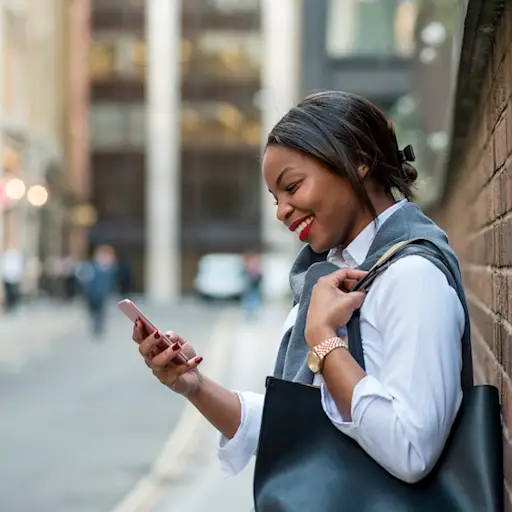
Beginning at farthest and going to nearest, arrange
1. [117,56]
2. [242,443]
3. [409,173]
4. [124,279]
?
[117,56], [124,279], [242,443], [409,173]

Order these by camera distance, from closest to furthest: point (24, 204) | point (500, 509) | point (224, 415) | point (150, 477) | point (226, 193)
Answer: point (500, 509), point (224, 415), point (150, 477), point (24, 204), point (226, 193)

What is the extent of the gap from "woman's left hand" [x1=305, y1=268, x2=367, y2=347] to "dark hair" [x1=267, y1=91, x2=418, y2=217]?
0.16 meters

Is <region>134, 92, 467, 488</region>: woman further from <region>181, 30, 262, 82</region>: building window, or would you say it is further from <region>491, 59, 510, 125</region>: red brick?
<region>181, 30, 262, 82</region>: building window

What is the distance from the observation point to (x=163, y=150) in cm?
6262

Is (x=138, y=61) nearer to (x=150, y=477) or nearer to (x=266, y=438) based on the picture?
(x=150, y=477)

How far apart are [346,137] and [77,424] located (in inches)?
375

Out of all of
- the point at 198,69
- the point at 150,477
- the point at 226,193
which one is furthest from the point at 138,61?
the point at 150,477

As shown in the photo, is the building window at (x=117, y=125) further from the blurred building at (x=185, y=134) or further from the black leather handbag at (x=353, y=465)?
the black leather handbag at (x=353, y=465)

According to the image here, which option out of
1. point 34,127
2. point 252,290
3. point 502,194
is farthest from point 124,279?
point 502,194

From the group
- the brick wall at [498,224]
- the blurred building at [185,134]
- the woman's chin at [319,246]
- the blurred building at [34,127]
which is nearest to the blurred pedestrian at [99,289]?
the blurred building at [34,127]

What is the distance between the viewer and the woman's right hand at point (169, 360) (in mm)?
2312

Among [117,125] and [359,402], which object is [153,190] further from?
[359,402]

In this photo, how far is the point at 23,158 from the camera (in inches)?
1654

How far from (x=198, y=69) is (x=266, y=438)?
6258 cm
